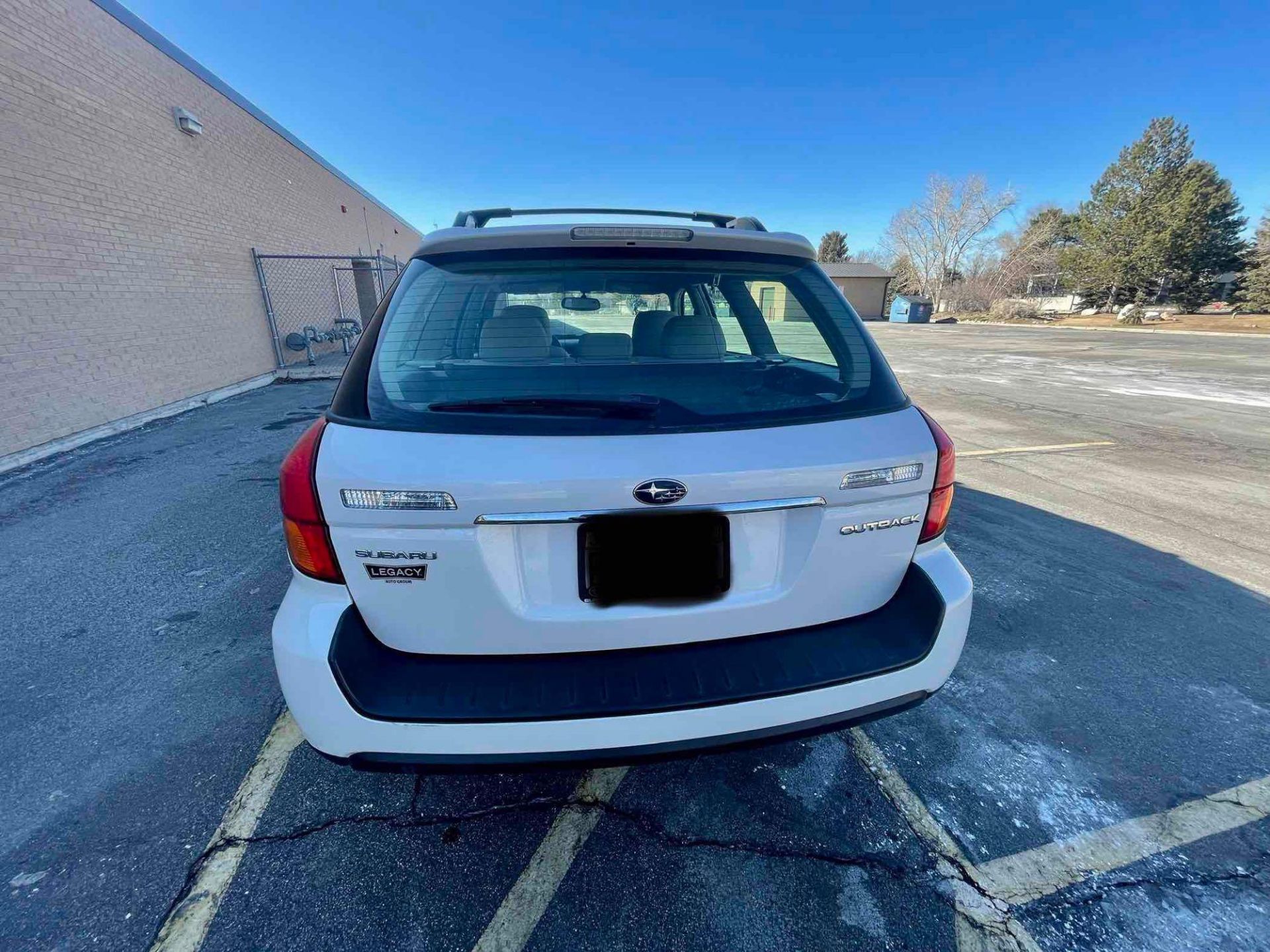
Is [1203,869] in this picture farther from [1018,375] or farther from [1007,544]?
[1018,375]

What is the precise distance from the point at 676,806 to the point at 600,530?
44.3 inches

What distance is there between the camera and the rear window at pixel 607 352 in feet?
4.84

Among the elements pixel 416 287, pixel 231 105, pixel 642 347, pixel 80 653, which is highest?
pixel 231 105

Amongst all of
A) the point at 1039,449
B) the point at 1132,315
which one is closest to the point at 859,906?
the point at 1039,449

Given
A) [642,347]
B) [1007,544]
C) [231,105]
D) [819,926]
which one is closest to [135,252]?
[231,105]

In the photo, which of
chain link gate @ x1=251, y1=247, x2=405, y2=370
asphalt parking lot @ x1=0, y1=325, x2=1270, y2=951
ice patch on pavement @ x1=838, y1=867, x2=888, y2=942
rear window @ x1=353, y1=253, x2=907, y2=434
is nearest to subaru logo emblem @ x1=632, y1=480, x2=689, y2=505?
rear window @ x1=353, y1=253, x2=907, y2=434

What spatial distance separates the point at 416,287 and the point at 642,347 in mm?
787

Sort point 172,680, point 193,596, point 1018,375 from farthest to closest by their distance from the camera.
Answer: point 1018,375
point 193,596
point 172,680

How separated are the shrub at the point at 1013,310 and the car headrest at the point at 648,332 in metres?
53.6

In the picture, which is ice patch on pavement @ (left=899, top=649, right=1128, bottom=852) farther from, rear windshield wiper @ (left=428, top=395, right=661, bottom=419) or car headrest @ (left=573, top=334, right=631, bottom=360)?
car headrest @ (left=573, top=334, right=631, bottom=360)

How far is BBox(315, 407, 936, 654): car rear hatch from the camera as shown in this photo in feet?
4.35

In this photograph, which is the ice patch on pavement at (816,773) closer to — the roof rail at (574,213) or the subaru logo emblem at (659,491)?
the subaru logo emblem at (659,491)

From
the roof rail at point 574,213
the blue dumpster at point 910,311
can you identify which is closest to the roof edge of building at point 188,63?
Result: the roof rail at point 574,213

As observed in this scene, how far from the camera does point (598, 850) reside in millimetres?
1667
